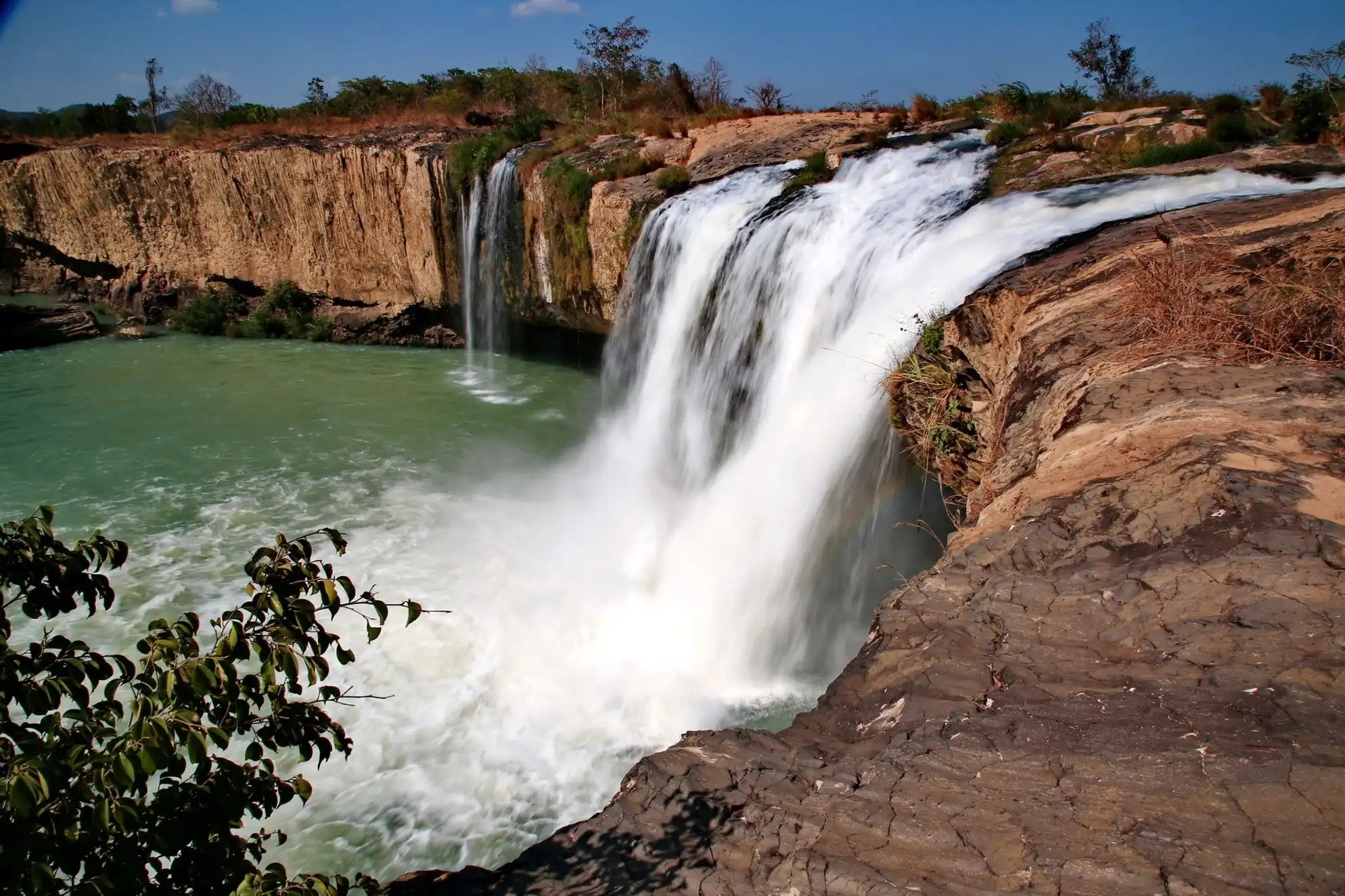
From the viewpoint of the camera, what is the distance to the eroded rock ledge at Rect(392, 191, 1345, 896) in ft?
6.74

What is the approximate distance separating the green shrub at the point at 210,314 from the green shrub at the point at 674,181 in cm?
1123

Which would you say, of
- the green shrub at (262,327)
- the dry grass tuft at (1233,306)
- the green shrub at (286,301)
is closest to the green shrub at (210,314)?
the green shrub at (262,327)

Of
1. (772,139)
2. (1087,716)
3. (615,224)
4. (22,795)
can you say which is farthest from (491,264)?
(22,795)

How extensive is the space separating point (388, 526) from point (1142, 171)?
8297 mm

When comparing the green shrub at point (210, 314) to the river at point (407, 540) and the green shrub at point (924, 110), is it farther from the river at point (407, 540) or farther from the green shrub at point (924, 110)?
the green shrub at point (924, 110)

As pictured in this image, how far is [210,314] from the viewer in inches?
718

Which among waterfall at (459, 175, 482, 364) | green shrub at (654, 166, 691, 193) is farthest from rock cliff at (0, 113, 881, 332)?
green shrub at (654, 166, 691, 193)

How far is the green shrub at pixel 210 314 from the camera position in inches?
717

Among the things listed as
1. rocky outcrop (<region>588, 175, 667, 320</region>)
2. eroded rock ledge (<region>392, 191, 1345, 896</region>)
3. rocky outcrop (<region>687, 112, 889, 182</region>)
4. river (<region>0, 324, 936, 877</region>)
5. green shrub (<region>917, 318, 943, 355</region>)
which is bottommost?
river (<region>0, 324, 936, 877</region>)

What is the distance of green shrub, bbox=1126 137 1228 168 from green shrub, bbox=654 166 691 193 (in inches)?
234

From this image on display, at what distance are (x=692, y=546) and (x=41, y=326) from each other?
16.4m

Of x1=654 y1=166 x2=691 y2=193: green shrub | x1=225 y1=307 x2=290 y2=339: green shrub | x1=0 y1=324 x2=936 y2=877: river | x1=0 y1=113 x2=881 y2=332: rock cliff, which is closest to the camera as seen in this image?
x1=0 y1=324 x2=936 y2=877: river

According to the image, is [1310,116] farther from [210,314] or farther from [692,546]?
[210,314]

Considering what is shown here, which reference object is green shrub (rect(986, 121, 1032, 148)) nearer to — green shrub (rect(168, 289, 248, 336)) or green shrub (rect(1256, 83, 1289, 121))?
green shrub (rect(1256, 83, 1289, 121))
